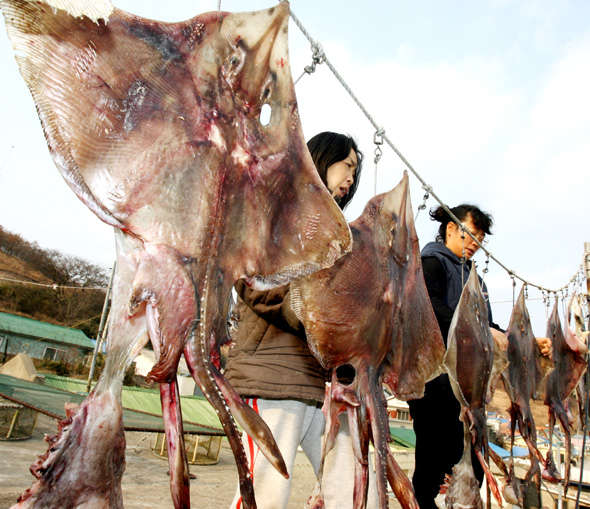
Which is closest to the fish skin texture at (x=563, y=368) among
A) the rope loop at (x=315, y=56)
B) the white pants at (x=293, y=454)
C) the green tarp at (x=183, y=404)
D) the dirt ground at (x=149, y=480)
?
the dirt ground at (x=149, y=480)

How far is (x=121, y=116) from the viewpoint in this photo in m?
1.17

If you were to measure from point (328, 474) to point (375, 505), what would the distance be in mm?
277

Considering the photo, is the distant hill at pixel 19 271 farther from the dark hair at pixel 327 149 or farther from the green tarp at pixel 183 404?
the dark hair at pixel 327 149

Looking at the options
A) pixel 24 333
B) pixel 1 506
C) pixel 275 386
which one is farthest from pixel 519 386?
pixel 24 333

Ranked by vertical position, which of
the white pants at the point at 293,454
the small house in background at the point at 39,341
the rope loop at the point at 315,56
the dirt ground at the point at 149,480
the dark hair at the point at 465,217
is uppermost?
the small house in background at the point at 39,341

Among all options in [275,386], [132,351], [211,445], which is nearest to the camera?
[132,351]

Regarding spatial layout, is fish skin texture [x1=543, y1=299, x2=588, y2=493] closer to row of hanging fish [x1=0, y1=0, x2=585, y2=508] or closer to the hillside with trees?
row of hanging fish [x1=0, y1=0, x2=585, y2=508]

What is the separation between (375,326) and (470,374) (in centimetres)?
112

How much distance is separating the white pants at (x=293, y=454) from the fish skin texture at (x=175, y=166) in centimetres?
76

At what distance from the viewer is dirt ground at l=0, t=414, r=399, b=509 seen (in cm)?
423

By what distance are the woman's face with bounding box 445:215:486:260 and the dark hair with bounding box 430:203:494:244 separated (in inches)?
1.3

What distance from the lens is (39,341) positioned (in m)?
26.7

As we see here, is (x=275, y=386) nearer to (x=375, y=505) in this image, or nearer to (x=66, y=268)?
(x=375, y=505)

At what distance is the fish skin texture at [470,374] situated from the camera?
250cm
